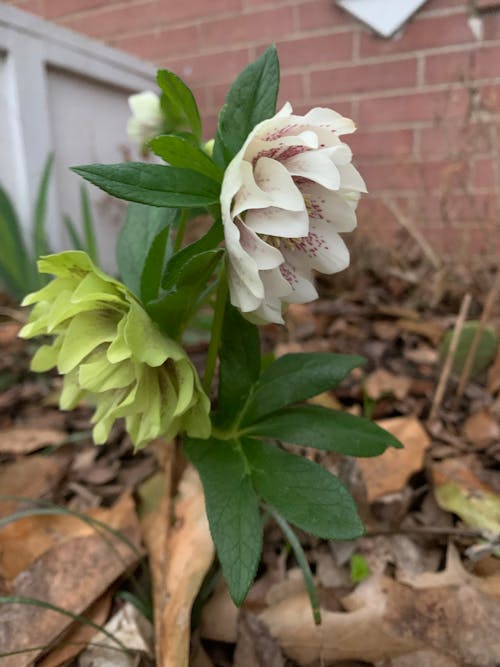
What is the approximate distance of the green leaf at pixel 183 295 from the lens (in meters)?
0.45

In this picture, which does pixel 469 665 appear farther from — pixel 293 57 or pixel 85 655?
pixel 293 57

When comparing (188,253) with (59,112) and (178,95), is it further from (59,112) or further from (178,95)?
(59,112)

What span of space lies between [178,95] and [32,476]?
0.68 m

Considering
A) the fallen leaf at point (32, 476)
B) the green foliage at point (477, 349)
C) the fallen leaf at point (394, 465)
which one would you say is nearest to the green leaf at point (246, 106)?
the fallen leaf at point (394, 465)

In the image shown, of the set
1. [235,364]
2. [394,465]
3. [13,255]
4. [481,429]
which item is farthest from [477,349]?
[13,255]

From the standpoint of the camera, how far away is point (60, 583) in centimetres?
63

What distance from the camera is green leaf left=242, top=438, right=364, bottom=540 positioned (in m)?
0.44

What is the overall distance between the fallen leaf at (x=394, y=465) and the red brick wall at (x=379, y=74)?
0.97 metres

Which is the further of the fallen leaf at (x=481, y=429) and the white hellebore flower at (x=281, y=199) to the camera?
the fallen leaf at (x=481, y=429)

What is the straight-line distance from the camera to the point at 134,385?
481mm

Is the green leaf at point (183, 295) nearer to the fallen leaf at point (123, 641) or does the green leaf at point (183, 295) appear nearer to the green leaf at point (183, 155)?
the green leaf at point (183, 155)

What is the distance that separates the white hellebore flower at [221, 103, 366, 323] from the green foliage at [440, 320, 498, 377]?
2.38 feet

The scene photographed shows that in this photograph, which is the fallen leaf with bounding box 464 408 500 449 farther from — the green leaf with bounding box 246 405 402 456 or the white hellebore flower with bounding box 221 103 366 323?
the white hellebore flower with bounding box 221 103 366 323

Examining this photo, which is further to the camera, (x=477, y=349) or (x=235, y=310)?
(x=477, y=349)
